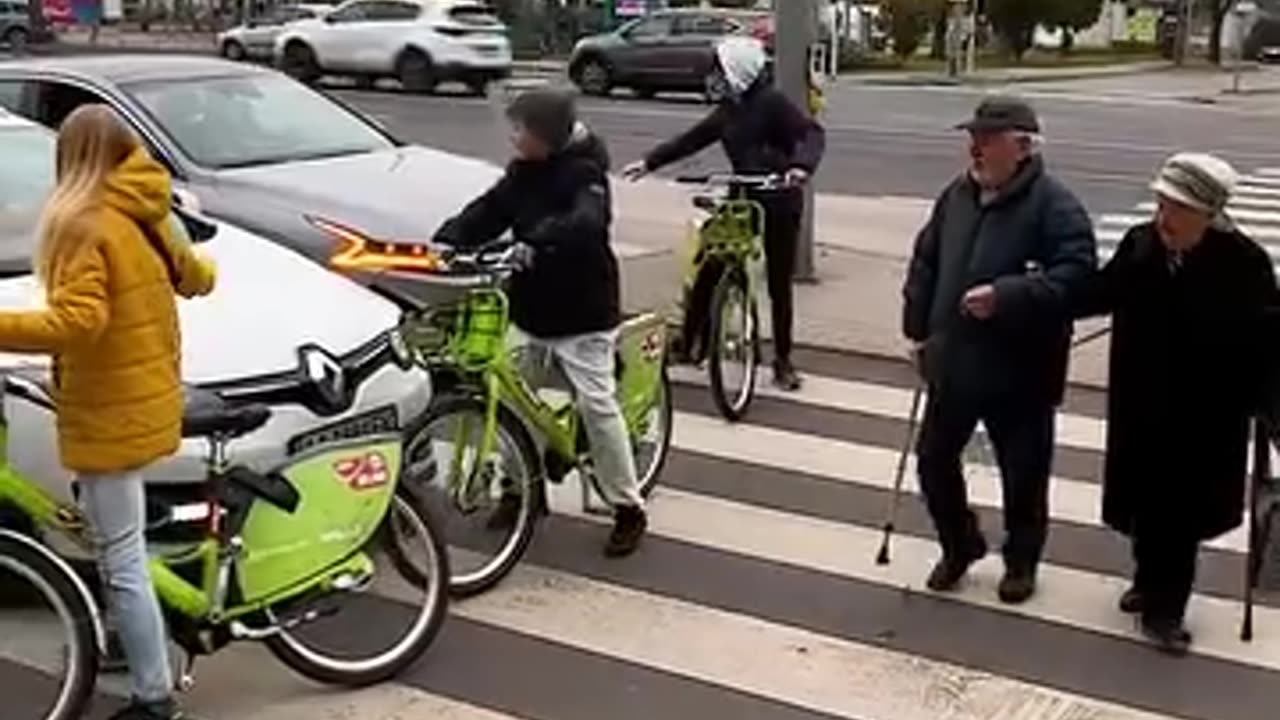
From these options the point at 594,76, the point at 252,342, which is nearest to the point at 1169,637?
the point at 252,342

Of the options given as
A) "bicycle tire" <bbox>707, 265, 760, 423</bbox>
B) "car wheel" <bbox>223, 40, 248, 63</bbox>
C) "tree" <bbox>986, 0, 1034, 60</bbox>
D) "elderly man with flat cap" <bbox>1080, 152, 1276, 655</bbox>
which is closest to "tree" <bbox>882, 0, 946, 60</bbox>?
"tree" <bbox>986, 0, 1034, 60</bbox>

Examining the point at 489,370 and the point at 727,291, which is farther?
the point at 727,291

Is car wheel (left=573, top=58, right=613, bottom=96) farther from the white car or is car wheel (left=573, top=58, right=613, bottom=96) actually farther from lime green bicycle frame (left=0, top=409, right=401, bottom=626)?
lime green bicycle frame (left=0, top=409, right=401, bottom=626)

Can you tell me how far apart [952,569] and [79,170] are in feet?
10.4

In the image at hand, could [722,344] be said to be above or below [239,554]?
below

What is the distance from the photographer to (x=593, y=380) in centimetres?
623

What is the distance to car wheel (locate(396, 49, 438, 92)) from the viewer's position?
3262 centimetres

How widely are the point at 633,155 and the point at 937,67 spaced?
26.0 m

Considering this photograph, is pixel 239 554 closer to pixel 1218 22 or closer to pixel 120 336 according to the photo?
pixel 120 336

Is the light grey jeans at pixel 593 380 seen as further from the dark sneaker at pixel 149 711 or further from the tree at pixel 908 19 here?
the tree at pixel 908 19

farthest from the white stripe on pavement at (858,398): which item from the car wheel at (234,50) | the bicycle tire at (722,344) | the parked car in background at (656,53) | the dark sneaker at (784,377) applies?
the car wheel at (234,50)

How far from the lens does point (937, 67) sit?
4603 cm

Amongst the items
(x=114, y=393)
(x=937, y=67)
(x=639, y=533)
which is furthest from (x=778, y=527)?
(x=937, y=67)

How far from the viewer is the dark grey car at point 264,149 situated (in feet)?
29.5
